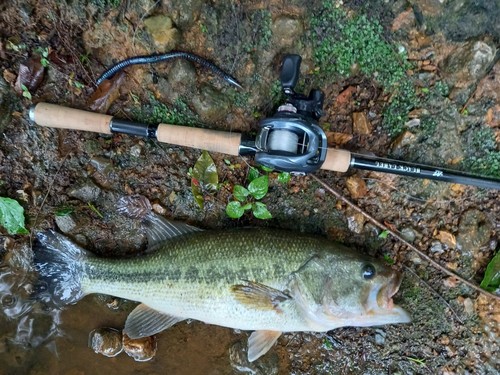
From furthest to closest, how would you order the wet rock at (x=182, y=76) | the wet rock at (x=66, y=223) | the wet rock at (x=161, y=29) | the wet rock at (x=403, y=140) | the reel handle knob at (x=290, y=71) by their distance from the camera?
1. the wet rock at (x=66, y=223)
2. the wet rock at (x=403, y=140)
3. the wet rock at (x=182, y=76)
4. the wet rock at (x=161, y=29)
5. the reel handle knob at (x=290, y=71)

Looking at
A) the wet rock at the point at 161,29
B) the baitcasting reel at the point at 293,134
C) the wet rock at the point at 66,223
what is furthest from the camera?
the wet rock at the point at 66,223

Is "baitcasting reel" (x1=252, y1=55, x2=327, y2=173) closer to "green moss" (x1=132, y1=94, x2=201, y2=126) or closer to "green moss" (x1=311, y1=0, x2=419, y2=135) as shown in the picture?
"green moss" (x1=311, y1=0, x2=419, y2=135)

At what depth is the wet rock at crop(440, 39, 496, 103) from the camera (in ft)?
9.74

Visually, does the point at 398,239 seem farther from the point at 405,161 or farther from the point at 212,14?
the point at 212,14

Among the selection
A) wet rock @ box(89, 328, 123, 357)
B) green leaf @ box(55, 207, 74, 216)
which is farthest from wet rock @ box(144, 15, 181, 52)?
wet rock @ box(89, 328, 123, 357)

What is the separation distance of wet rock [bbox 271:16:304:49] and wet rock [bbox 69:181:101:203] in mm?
1752

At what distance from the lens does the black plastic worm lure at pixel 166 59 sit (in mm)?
2988

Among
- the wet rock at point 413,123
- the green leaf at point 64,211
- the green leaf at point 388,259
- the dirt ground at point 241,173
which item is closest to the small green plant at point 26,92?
the dirt ground at point 241,173

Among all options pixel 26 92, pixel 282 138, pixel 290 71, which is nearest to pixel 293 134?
pixel 282 138

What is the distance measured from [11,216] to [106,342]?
120 cm

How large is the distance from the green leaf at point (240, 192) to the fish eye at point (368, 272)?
1.00 metres

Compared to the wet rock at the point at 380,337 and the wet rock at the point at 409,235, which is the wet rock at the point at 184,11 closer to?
the wet rock at the point at 409,235

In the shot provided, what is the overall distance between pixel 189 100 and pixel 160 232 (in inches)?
40.2

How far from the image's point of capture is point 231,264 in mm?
2900
